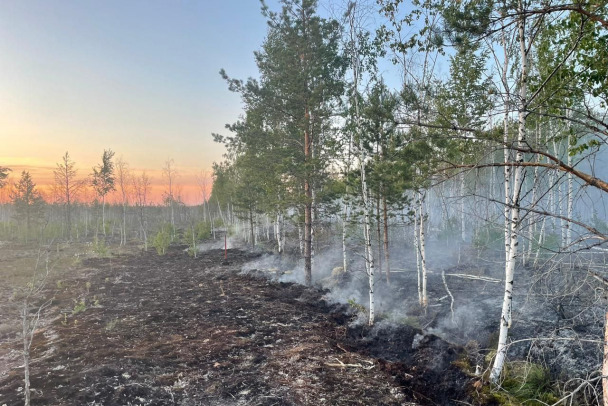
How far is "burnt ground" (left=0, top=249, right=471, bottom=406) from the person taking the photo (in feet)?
20.9

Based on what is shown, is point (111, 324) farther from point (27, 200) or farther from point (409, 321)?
point (27, 200)

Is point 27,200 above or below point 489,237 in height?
above

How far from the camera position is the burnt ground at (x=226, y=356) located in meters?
6.38

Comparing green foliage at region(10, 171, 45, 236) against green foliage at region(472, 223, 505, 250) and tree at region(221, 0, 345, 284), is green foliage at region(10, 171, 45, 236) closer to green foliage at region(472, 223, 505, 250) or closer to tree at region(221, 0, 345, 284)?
tree at region(221, 0, 345, 284)

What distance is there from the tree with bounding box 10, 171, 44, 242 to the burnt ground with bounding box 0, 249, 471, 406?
34251 mm

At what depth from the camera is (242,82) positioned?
13023 mm

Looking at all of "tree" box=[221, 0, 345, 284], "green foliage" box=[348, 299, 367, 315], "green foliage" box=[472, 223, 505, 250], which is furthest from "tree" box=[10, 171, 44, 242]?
"green foliage" box=[472, 223, 505, 250]

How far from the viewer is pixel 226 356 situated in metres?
8.25

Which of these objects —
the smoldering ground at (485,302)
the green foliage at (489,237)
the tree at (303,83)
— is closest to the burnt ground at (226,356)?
the smoldering ground at (485,302)

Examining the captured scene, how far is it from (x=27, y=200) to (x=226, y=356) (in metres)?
45.0

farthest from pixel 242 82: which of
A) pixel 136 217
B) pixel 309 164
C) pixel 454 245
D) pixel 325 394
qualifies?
pixel 136 217

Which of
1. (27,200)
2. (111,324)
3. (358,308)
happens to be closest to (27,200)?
(27,200)

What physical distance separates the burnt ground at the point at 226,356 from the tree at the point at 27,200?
1348 inches

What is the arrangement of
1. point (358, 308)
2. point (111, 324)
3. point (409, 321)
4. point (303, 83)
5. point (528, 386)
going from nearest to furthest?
point (528, 386)
point (409, 321)
point (111, 324)
point (358, 308)
point (303, 83)
